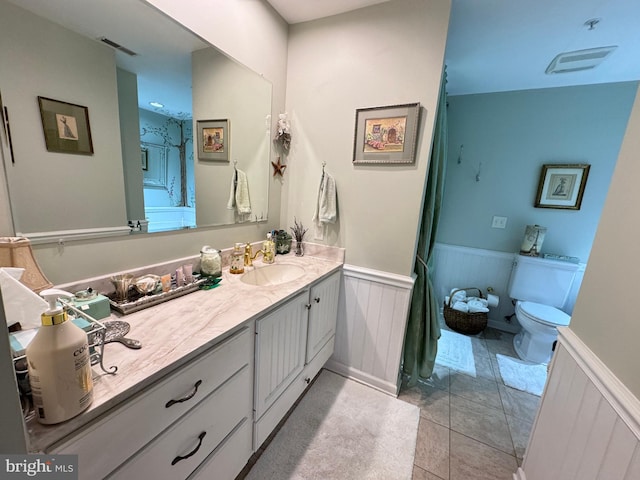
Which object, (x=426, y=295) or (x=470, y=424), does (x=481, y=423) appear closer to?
(x=470, y=424)

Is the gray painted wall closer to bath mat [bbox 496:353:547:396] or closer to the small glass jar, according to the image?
bath mat [bbox 496:353:547:396]

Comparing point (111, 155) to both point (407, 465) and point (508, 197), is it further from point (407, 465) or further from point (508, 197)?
point (508, 197)

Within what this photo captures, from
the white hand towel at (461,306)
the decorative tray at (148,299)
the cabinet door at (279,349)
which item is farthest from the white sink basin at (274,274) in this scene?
the white hand towel at (461,306)

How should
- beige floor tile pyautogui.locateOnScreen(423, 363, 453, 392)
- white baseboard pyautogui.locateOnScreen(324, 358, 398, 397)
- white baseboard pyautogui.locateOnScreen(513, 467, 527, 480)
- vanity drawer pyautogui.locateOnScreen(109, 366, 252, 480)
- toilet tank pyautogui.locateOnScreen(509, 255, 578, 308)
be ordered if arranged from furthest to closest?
toilet tank pyautogui.locateOnScreen(509, 255, 578, 308) → beige floor tile pyautogui.locateOnScreen(423, 363, 453, 392) → white baseboard pyautogui.locateOnScreen(324, 358, 398, 397) → white baseboard pyautogui.locateOnScreen(513, 467, 527, 480) → vanity drawer pyautogui.locateOnScreen(109, 366, 252, 480)

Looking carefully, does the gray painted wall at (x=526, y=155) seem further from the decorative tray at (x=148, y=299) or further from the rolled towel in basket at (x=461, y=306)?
the decorative tray at (x=148, y=299)

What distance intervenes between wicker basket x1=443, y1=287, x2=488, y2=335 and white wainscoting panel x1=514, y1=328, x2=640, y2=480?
137 centimetres

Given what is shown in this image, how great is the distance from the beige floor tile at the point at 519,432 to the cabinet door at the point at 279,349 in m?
1.29

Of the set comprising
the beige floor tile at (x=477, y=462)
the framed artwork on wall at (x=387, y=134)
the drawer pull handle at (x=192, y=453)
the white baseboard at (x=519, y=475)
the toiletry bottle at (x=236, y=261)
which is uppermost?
the framed artwork on wall at (x=387, y=134)

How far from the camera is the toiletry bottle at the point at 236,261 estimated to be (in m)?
1.41

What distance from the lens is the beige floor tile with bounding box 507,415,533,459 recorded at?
142 centimetres

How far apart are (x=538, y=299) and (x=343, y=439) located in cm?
223

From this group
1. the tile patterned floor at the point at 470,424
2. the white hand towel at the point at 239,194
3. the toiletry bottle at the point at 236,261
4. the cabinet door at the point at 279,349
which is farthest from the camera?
the white hand towel at the point at 239,194

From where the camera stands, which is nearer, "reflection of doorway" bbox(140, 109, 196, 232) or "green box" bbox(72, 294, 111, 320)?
"green box" bbox(72, 294, 111, 320)

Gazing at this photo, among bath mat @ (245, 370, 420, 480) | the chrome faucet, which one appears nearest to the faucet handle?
the chrome faucet
